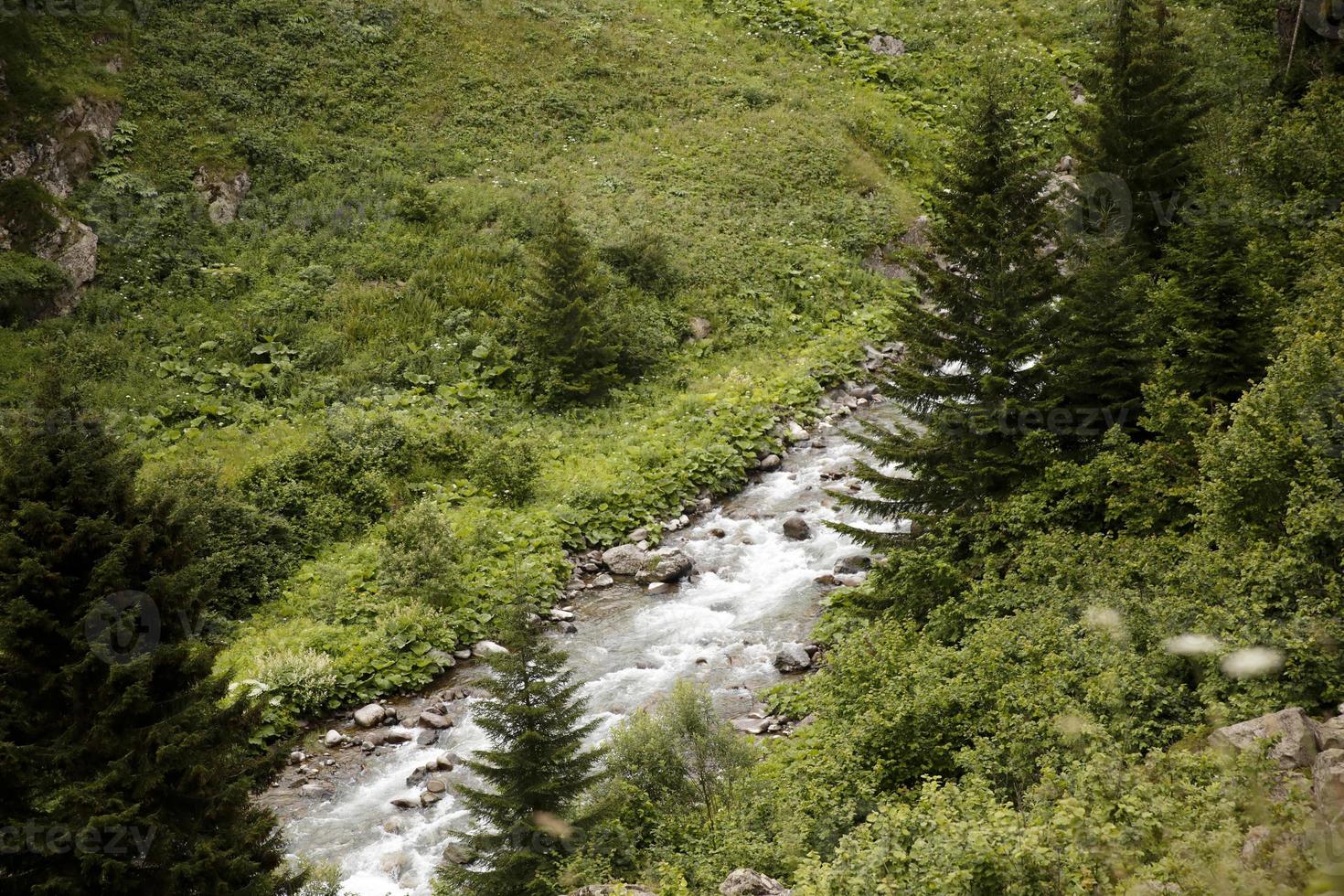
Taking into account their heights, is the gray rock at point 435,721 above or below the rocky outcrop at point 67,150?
below

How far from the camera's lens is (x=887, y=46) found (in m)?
43.0

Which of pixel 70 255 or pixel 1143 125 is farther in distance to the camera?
pixel 70 255

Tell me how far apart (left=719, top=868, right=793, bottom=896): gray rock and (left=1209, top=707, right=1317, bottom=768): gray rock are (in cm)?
405

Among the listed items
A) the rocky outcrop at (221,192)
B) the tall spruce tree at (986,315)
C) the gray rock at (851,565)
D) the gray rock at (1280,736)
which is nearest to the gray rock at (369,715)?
the gray rock at (851,565)

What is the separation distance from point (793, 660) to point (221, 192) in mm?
24190

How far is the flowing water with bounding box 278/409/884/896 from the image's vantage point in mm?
12023

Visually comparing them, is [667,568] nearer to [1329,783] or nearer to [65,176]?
[1329,783]

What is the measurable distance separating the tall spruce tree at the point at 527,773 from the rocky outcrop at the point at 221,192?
78.2ft

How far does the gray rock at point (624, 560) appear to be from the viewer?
18891 mm

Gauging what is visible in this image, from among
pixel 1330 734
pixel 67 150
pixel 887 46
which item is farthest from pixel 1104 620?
pixel 887 46

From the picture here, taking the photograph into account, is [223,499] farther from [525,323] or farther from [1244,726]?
[1244,726]

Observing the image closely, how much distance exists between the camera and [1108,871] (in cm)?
608

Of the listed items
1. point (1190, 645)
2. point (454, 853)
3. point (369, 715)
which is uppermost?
point (1190, 645)

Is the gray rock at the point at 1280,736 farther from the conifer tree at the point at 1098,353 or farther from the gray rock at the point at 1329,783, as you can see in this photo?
the conifer tree at the point at 1098,353
